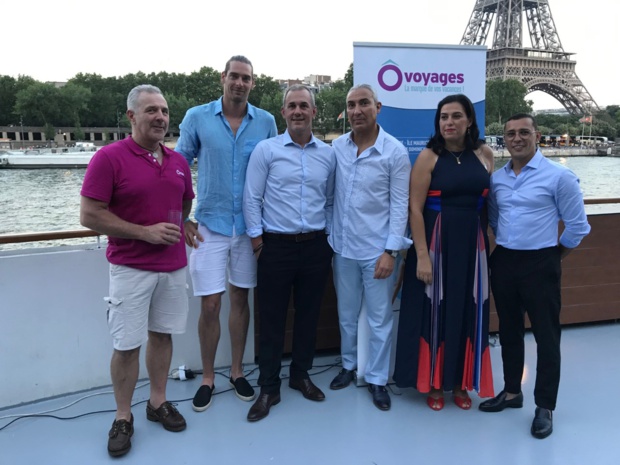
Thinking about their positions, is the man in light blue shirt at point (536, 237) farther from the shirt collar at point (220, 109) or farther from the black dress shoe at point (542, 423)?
the shirt collar at point (220, 109)

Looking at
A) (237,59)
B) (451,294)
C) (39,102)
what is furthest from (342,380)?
(39,102)

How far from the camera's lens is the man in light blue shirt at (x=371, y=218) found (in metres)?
2.06

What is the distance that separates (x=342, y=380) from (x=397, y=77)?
66.8 inches

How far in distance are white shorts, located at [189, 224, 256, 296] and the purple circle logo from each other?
117cm

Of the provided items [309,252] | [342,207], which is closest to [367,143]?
[342,207]

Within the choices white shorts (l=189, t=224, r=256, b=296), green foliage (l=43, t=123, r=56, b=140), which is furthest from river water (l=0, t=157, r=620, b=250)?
green foliage (l=43, t=123, r=56, b=140)

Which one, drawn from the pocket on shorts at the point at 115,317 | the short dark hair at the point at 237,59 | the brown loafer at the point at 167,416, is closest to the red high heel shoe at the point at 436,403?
the brown loafer at the point at 167,416

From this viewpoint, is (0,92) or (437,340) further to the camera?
(0,92)

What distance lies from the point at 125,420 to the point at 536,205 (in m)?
1.93

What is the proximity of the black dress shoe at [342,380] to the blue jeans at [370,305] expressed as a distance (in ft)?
0.53

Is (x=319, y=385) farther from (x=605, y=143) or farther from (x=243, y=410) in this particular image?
(x=605, y=143)

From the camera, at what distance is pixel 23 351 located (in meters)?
2.18

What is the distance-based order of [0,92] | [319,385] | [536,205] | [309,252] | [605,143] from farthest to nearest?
[0,92]
[605,143]
[319,385]
[309,252]
[536,205]

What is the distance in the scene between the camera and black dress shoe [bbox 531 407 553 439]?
195cm
